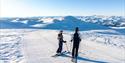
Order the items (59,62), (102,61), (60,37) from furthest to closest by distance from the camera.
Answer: (60,37) → (102,61) → (59,62)

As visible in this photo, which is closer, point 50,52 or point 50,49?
point 50,52

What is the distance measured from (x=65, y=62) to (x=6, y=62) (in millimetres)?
3771

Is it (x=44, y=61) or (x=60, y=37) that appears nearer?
(x=44, y=61)

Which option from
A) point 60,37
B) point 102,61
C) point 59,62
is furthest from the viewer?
point 60,37

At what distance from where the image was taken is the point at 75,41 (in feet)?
42.1

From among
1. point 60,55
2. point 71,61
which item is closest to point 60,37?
point 60,55

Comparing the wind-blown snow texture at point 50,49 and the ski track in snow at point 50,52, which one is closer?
the ski track in snow at point 50,52

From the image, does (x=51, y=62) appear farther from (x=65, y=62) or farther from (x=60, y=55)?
(x=60, y=55)

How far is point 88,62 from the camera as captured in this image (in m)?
12.6

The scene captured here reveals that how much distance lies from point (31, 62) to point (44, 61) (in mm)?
795

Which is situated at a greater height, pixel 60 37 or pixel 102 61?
pixel 60 37

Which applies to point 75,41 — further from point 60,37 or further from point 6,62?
point 6,62

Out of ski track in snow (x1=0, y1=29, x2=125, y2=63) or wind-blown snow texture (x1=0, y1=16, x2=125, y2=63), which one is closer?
ski track in snow (x1=0, y1=29, x2=125, y2=63)

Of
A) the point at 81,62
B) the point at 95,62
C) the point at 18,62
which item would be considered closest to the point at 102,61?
the point at 95,62
